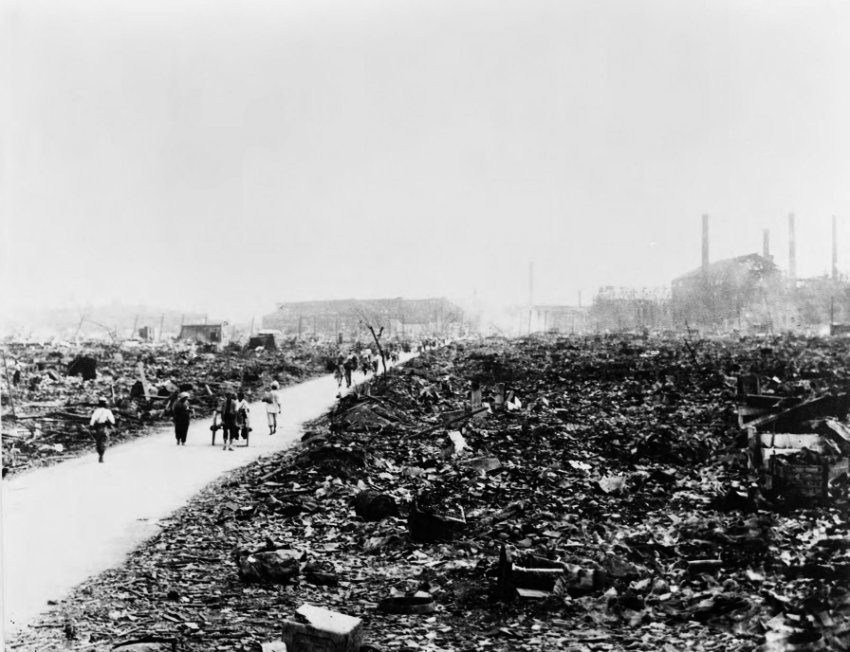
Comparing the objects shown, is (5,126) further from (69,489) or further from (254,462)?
(254,462)

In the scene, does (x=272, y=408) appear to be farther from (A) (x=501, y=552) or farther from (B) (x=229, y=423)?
(A) (x=501, y=552)

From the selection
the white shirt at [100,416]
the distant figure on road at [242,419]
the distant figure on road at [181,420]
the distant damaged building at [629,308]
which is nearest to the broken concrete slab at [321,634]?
the white shirt at [100,416]

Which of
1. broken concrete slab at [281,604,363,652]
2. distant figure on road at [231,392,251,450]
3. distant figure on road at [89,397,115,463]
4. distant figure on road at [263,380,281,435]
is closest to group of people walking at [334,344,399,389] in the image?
distant figure on road at [263,380,281,435]

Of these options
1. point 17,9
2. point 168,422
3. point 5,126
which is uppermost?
point 17,9

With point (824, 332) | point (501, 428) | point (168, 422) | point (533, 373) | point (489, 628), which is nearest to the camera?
point (489, 628)

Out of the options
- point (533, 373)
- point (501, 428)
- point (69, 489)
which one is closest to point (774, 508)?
point (501, 428)

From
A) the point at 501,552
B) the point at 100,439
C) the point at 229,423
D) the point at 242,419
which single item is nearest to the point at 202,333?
the point at 242,419

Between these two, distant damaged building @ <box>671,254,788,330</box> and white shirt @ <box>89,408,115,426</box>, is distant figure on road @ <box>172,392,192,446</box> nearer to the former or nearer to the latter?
white shirt @ <box>89,408,115,426</box>

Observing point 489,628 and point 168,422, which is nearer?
point 489,628
